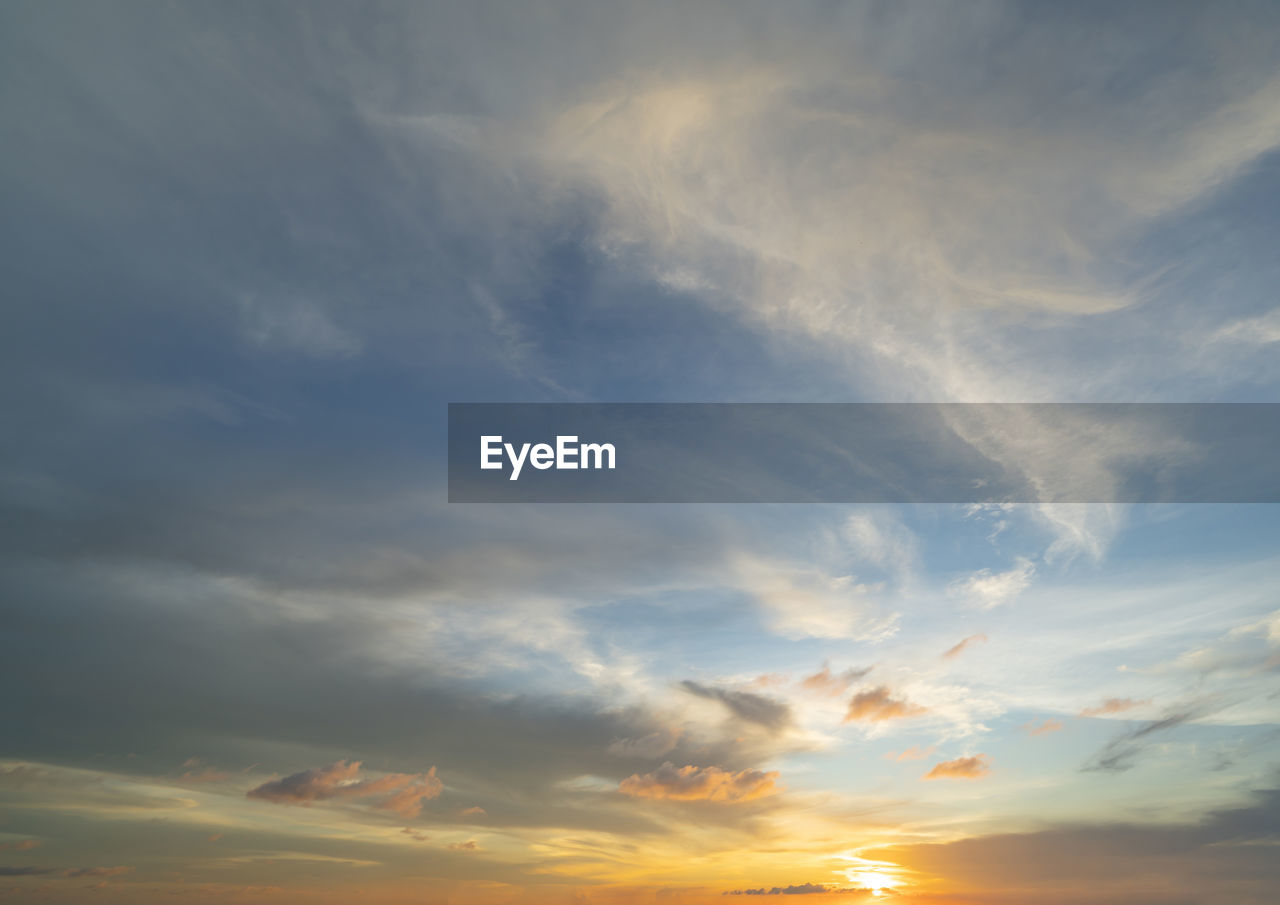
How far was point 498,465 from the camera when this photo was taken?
156 m

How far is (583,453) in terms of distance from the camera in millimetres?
156000

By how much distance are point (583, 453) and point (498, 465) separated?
10.7 m
